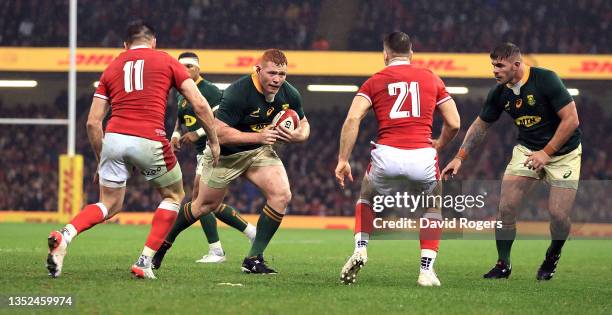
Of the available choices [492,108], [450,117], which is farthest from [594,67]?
[450,117]

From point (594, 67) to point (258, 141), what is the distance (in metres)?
17.9

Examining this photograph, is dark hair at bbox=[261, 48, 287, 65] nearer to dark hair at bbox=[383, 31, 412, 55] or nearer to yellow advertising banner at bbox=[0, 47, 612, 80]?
dark hair at bbox=[383, 31, 412, 55]

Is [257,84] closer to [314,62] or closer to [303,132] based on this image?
[303,132]

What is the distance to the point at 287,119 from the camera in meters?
9.15

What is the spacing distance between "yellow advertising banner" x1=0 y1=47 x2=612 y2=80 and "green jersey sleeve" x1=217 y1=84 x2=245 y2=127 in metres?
16.2

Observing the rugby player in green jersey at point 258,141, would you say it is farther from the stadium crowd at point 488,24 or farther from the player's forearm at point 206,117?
A: the stadium crowd at point 488,24

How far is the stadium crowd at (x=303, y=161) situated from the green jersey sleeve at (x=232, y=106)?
667 inches

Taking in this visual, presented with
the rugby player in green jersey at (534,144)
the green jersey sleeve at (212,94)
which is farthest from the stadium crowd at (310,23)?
the rugby player in green jersey at (534,144)

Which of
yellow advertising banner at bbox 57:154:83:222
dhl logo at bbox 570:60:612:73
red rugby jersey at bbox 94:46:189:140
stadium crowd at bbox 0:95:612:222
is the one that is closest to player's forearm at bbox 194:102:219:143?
red rugby jersey at bbox 94:46:189:140

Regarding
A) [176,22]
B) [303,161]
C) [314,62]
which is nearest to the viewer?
[314,62]

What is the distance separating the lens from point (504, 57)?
30.2 feet

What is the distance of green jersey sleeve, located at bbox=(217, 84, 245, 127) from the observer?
9203 mm

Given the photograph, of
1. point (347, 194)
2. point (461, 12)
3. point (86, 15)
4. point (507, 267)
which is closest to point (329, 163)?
point (347, 194)

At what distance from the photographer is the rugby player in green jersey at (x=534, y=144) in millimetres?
9164
